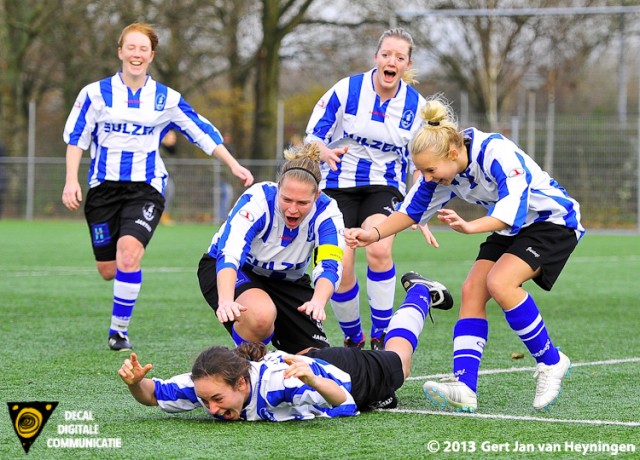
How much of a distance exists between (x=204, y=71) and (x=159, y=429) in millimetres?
25983

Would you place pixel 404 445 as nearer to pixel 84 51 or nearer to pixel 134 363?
pixel 134 363

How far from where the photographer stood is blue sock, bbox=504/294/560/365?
16.4 ft

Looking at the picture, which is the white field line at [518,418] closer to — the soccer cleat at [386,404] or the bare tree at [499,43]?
the soccer cleat at [386,404]

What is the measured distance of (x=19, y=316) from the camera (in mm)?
8242

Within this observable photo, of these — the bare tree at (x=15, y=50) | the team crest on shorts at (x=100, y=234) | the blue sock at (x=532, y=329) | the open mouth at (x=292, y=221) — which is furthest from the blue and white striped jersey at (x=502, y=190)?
the bare tree at (x=15, y=50)

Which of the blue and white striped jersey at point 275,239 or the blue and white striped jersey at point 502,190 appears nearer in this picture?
the blue and white striped jersey at point 502,190

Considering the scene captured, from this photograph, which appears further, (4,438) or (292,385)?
(292,385)

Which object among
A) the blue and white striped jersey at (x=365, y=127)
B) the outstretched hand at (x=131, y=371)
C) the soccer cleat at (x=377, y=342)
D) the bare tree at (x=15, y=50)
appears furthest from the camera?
the bare tree at (x=15, y=50)

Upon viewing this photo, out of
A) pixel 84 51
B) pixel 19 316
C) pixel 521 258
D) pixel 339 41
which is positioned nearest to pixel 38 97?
pixel 84 51

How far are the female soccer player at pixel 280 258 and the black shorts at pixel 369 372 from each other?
0.60ft

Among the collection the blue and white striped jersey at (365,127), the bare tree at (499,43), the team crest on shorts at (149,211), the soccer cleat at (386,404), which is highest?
the bare tree at (499,43)

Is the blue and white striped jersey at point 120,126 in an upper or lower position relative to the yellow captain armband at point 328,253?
upper

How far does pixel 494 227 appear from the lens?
4691 mm

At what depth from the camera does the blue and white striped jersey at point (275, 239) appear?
16.4ft
